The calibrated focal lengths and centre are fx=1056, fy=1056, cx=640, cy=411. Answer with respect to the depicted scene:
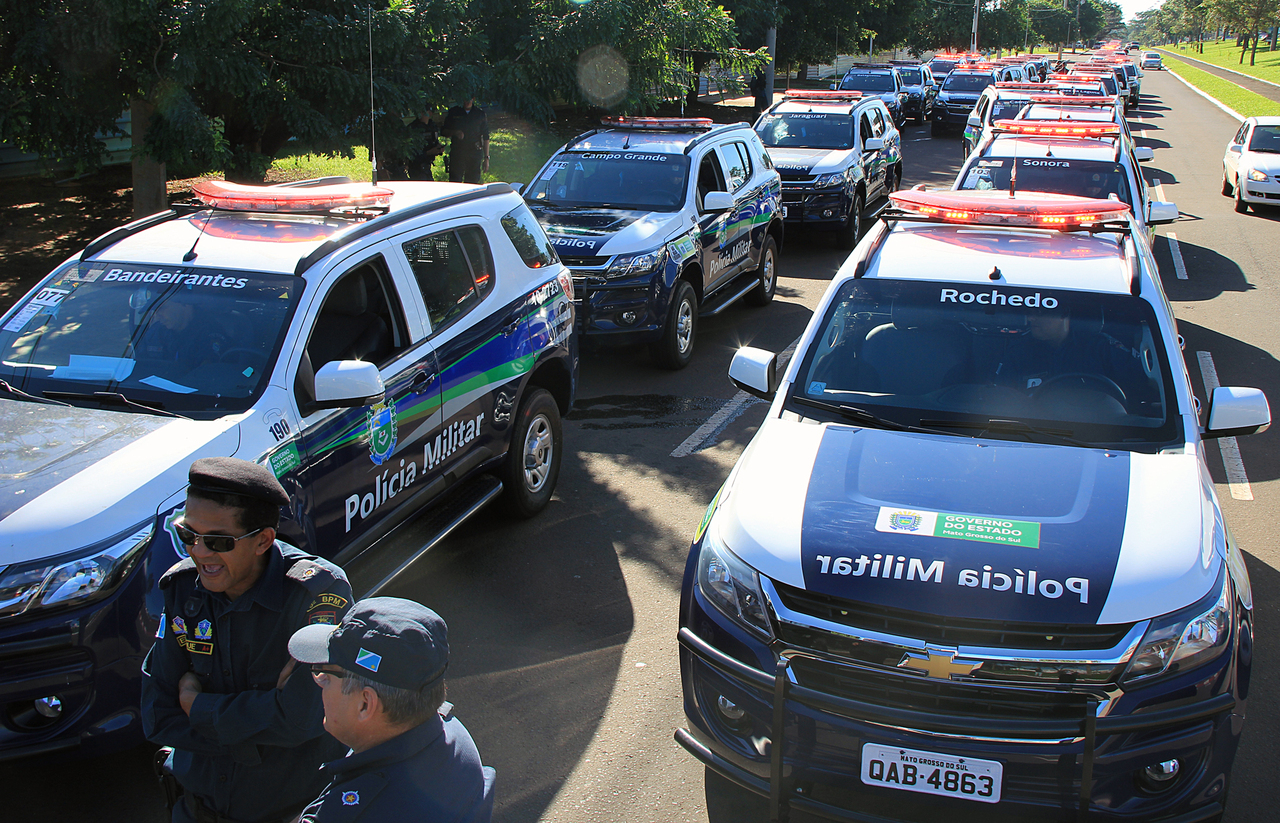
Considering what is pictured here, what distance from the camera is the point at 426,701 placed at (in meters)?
2.02

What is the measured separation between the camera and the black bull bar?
3.02m

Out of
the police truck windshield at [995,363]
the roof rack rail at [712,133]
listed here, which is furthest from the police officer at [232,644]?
the roof rack rail at [712,133]

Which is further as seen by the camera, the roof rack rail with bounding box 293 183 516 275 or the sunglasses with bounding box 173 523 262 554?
the roof rack rail with bounding box 293 183 516 275

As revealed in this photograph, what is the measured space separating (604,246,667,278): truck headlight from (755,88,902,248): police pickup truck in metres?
5.08

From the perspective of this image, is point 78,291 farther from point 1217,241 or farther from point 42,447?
point 1217,241

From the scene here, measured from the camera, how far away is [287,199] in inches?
198

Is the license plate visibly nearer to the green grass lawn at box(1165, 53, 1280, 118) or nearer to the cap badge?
the cap badge

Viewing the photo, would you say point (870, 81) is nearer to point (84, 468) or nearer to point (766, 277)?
point (766, 277)

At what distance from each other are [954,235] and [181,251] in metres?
3.73

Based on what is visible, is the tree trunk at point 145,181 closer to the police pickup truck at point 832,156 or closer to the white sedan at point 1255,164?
the police pickup truck at point 832,156

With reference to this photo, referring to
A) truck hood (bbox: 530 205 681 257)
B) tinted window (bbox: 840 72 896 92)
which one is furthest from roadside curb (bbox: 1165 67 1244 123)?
truck hood (bbox: 530 205 681 257)

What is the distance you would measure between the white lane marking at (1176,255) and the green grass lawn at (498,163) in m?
9.24

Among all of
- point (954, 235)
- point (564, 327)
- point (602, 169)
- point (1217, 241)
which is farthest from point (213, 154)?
point (1217, 241)

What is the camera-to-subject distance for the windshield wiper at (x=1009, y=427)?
4.08m
